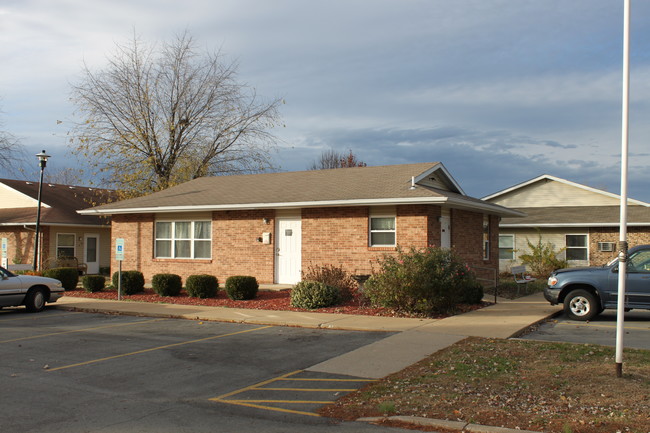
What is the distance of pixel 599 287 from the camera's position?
1373 cm

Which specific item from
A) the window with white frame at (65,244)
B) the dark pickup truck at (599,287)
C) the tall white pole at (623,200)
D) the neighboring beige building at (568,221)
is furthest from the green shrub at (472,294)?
the window with white frame at (65,244)

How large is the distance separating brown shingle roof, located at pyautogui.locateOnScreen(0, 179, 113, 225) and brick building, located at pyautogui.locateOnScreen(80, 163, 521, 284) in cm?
733

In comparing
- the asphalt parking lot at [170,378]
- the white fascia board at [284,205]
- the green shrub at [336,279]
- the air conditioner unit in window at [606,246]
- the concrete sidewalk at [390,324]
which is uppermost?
the white fascia board at [284,205]

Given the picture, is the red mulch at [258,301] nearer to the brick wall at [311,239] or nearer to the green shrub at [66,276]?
the green shrub at [66,276]

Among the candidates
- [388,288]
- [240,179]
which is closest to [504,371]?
[388,288]

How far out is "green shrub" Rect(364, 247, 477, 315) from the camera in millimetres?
14203

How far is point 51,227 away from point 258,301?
1810cm

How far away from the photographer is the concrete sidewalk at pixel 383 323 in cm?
939

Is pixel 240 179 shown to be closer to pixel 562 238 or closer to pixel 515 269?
pixel 515 269

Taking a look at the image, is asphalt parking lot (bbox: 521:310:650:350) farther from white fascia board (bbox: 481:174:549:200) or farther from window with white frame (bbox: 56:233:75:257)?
window with white frame (bbox: 56:233:75:257)

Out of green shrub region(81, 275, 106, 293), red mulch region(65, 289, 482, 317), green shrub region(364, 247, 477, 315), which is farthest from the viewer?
green shrub region(81, 275, 106, 293)

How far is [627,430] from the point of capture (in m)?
5.78

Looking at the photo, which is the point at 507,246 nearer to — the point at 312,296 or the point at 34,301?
the point at 312,296

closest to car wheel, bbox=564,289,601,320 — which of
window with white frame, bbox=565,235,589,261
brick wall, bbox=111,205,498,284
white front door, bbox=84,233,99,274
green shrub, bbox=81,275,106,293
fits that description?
brick wall, bbox=111,205,498,284
